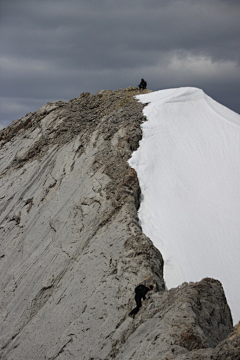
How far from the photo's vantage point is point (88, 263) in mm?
9805

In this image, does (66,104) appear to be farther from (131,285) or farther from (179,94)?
(131,285)

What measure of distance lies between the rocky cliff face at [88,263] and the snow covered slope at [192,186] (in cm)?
82

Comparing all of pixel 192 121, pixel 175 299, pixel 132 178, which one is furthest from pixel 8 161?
pixel 175 299

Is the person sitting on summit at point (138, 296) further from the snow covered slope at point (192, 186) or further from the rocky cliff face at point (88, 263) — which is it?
the snow covered slope at point (192, 186)

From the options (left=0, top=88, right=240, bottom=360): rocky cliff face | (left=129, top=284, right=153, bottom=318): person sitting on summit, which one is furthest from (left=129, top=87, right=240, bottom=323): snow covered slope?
(left=129, top=284, right=153, bottom=318): person sitting on summit

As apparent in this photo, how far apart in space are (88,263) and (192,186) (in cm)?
575

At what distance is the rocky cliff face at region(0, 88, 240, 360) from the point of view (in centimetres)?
649

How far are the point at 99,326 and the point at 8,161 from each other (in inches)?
567

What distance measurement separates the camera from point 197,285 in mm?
7148

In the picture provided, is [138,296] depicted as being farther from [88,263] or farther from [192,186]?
[192,186]

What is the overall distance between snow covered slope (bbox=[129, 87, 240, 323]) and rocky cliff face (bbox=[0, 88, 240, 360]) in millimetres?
824

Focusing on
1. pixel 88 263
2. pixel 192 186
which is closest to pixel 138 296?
pixel 88 263

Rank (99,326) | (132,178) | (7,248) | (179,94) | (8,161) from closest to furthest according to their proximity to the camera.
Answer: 1. (99,326)
2. (132,178)
3. (7,248)
4. (179,94)
5. (8,161)

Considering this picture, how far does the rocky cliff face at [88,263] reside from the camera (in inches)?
256
